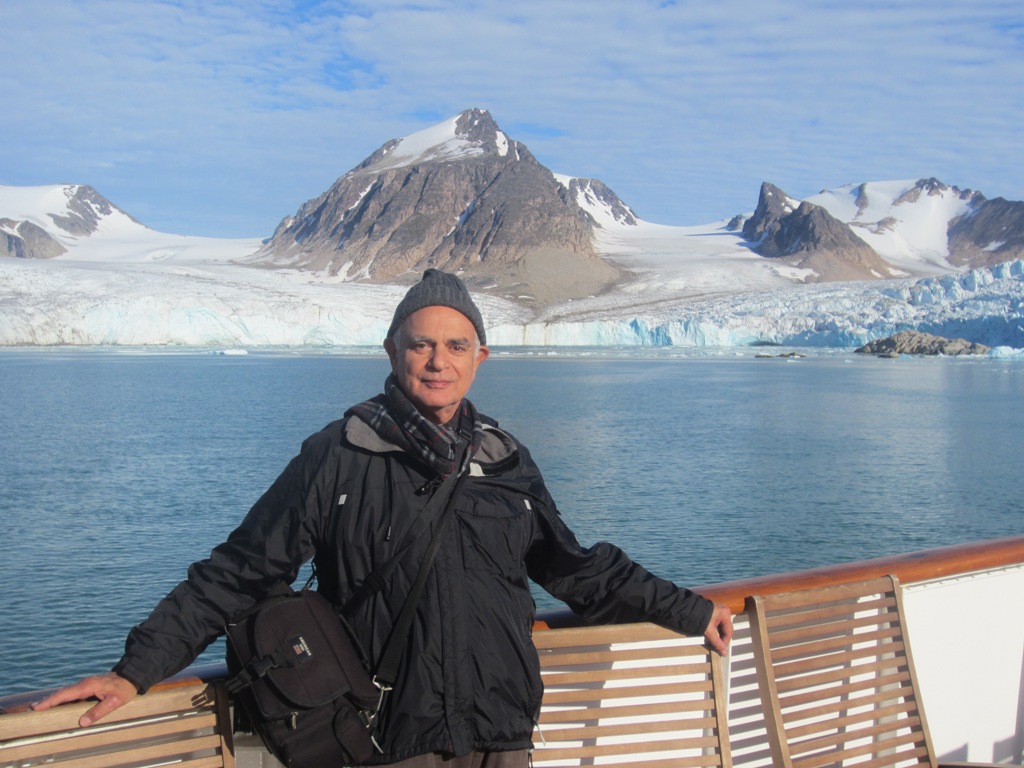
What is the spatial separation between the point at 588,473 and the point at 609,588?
1284cm

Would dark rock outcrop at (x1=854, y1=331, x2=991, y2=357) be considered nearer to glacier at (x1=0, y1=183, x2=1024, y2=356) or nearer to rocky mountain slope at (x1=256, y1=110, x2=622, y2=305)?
glacier at (x1=0, y1=183, x2=1024, y2=356)

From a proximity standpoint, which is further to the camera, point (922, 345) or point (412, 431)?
point (922, 345)

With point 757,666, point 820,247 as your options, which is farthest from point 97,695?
point 820,247

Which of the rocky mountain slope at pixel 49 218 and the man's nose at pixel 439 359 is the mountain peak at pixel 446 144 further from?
the man's nose at pixel 439 359

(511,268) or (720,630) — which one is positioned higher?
(511,268)

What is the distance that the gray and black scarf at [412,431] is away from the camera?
1.63 meters

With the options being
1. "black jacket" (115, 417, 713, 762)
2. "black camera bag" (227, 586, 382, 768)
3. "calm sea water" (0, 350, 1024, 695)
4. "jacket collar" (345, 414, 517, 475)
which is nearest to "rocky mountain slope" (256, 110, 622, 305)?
"calm sea water" (0, 350, 1024, 695)

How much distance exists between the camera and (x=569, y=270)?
90.2 meters

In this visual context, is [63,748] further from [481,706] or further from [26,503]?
[26,503]

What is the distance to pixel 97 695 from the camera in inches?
58.3

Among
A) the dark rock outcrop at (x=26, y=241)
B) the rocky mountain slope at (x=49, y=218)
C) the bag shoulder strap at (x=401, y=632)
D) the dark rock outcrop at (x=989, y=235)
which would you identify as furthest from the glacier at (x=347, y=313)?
the rocky mountain slope at (x=49, y=218)

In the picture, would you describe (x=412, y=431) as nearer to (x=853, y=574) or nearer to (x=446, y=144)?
(x=853, y=574)

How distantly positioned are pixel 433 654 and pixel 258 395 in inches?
1046

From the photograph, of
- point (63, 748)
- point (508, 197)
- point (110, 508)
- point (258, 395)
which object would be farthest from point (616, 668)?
point (508, 197)
